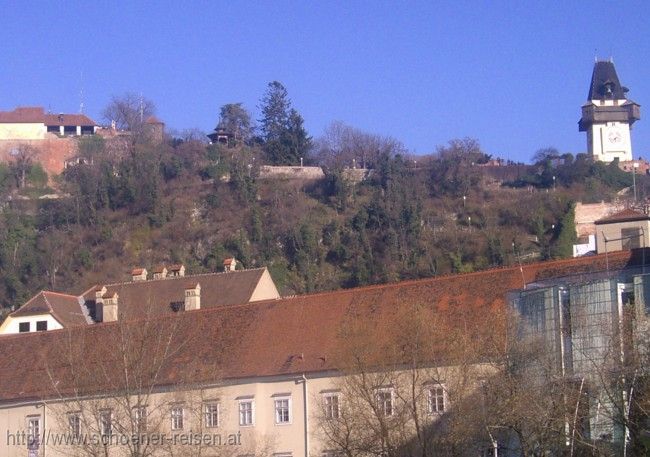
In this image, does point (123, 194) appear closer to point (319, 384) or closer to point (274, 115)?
point (274, 115)

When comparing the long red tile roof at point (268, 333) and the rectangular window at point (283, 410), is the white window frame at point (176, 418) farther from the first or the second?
the rectangular window at point (283, 410)

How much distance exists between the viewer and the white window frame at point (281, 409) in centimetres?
4281

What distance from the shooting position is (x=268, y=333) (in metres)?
45.8

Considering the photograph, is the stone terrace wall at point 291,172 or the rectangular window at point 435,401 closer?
the rectangular window at point 435,401

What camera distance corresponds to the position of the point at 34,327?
201 ft

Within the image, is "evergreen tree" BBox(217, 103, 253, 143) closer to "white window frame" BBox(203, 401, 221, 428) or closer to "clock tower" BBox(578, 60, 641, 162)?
"clock tower" BBox(578, 60, 641, 162)

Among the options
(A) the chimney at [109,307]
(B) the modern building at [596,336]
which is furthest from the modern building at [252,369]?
(A) the chimney at [109,307]

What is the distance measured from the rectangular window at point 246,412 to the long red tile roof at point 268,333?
86 cm

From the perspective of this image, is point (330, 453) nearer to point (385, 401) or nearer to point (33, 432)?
point (385, 401)

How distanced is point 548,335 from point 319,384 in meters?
8.79

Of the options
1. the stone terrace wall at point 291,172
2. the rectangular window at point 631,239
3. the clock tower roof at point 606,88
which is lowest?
the rectangular window at point 631,239

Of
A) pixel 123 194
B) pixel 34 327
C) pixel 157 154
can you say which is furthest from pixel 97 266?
pixel 34 327

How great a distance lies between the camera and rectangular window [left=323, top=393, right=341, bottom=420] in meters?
41.0

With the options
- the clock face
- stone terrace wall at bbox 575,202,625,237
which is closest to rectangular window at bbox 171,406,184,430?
stone terrace wall at bbox 575,202,625,237
